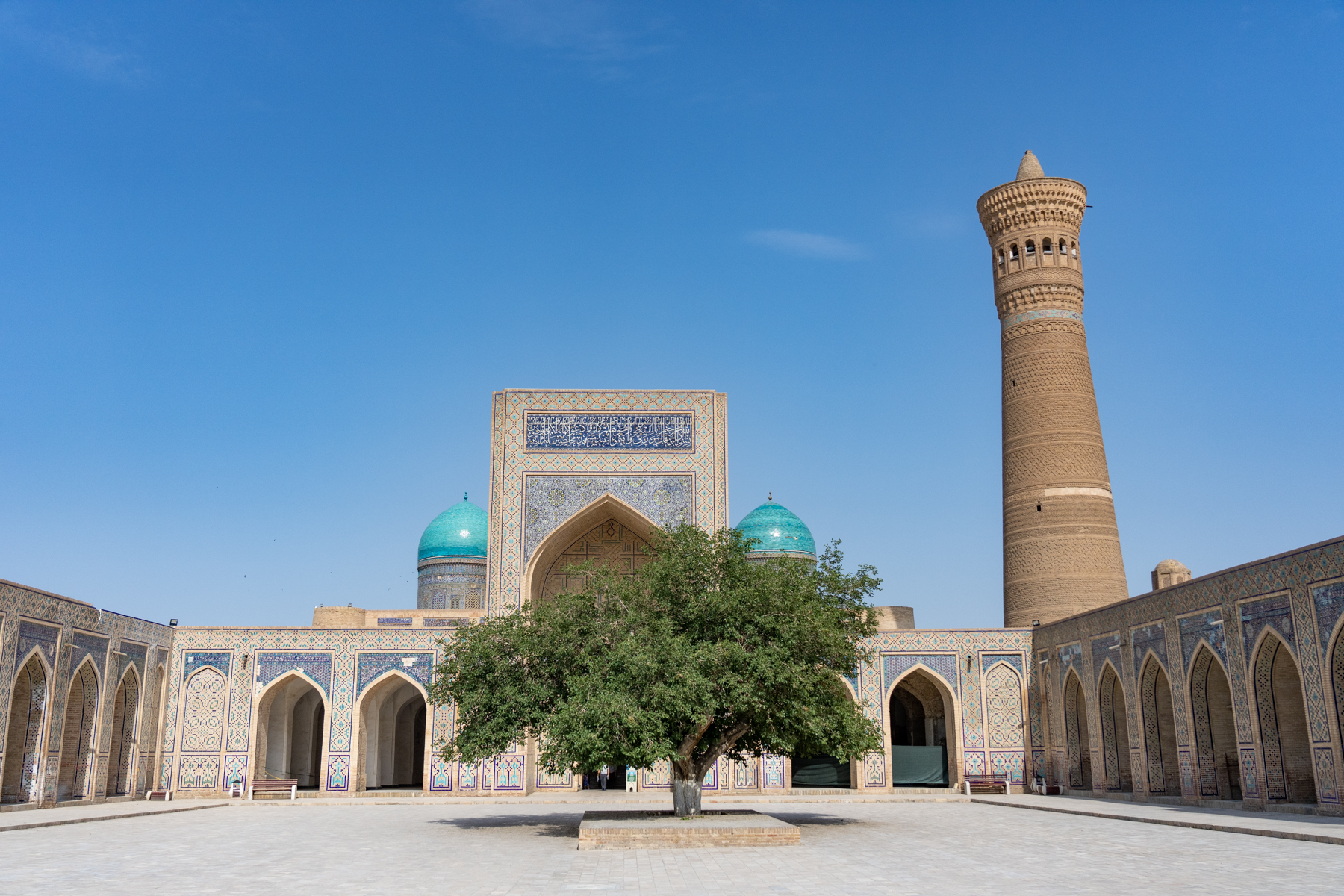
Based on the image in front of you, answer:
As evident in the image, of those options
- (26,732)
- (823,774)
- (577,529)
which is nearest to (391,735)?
(577,529)

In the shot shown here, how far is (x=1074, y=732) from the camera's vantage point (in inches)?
755

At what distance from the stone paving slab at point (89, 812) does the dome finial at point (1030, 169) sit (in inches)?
779

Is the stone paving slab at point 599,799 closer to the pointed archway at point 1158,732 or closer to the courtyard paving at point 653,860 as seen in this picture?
the pointed archway at point 1158,732

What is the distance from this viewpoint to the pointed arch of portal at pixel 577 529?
21125mm

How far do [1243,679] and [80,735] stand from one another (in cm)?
1630

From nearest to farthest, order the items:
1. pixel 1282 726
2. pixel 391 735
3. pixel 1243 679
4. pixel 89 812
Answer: pixel 1282 726
pixel 1243 679
pixel 89 812
pixel 391 735

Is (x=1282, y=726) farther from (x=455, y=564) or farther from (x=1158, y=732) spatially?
(x=455, y=564)

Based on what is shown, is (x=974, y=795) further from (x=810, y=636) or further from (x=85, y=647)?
(x=85, y=647)

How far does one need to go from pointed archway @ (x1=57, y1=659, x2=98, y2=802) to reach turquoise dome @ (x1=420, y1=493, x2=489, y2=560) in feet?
35.1

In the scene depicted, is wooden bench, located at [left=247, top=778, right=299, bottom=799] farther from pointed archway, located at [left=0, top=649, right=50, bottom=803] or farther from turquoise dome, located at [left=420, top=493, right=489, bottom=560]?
turquoise dome, located at [left=420, top=493, right=489, bottom=560]

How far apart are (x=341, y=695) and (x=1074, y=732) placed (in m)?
12.6

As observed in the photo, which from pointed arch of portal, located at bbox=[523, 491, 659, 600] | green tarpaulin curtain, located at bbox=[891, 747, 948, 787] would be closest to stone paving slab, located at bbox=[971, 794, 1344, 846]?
green tarpaulin curtain, located at bbox=[891, 747, 948, 787]

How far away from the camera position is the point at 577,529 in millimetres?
22000

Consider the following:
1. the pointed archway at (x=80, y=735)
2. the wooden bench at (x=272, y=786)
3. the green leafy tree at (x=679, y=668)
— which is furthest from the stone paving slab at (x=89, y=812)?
the green leafy tree at (x=679, y=668)
